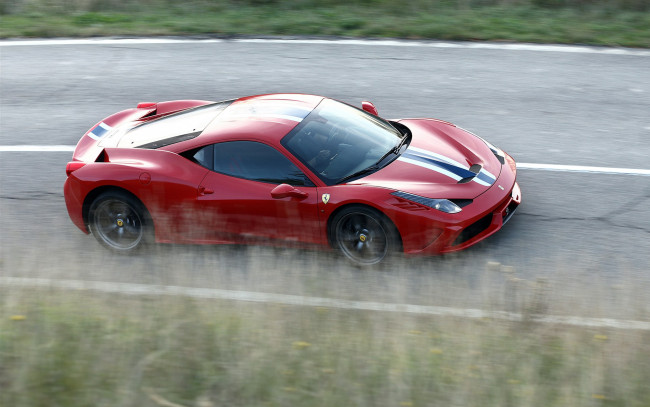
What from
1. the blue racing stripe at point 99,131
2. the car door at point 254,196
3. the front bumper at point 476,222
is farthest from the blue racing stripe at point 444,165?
the blue racing stripe at point 99,131

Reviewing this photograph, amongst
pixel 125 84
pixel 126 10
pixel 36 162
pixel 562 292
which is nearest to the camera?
pixel 562 292

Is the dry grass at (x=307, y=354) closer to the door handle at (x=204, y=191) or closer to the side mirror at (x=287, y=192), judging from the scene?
the side mirror at (x=287, y=192)

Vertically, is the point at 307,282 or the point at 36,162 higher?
the point at 36,162

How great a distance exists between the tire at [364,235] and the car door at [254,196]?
0.19m

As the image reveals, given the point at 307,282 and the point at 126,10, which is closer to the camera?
the point at 307,282

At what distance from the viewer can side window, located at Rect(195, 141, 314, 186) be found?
259 inches

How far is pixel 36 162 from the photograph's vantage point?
900 cm

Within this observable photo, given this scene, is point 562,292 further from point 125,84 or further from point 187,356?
point 125,84

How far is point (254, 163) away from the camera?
670 cm

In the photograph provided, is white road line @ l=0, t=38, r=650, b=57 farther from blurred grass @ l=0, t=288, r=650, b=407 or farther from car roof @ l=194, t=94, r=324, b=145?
blurred grass @ l=0, t=288, r=650, b=407

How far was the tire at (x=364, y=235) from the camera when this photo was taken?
632 cm

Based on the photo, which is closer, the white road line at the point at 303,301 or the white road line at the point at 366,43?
the white road line at the point at 303,301

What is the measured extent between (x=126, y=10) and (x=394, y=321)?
11.2 m

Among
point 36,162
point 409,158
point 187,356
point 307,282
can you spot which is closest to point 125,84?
point 36,162
